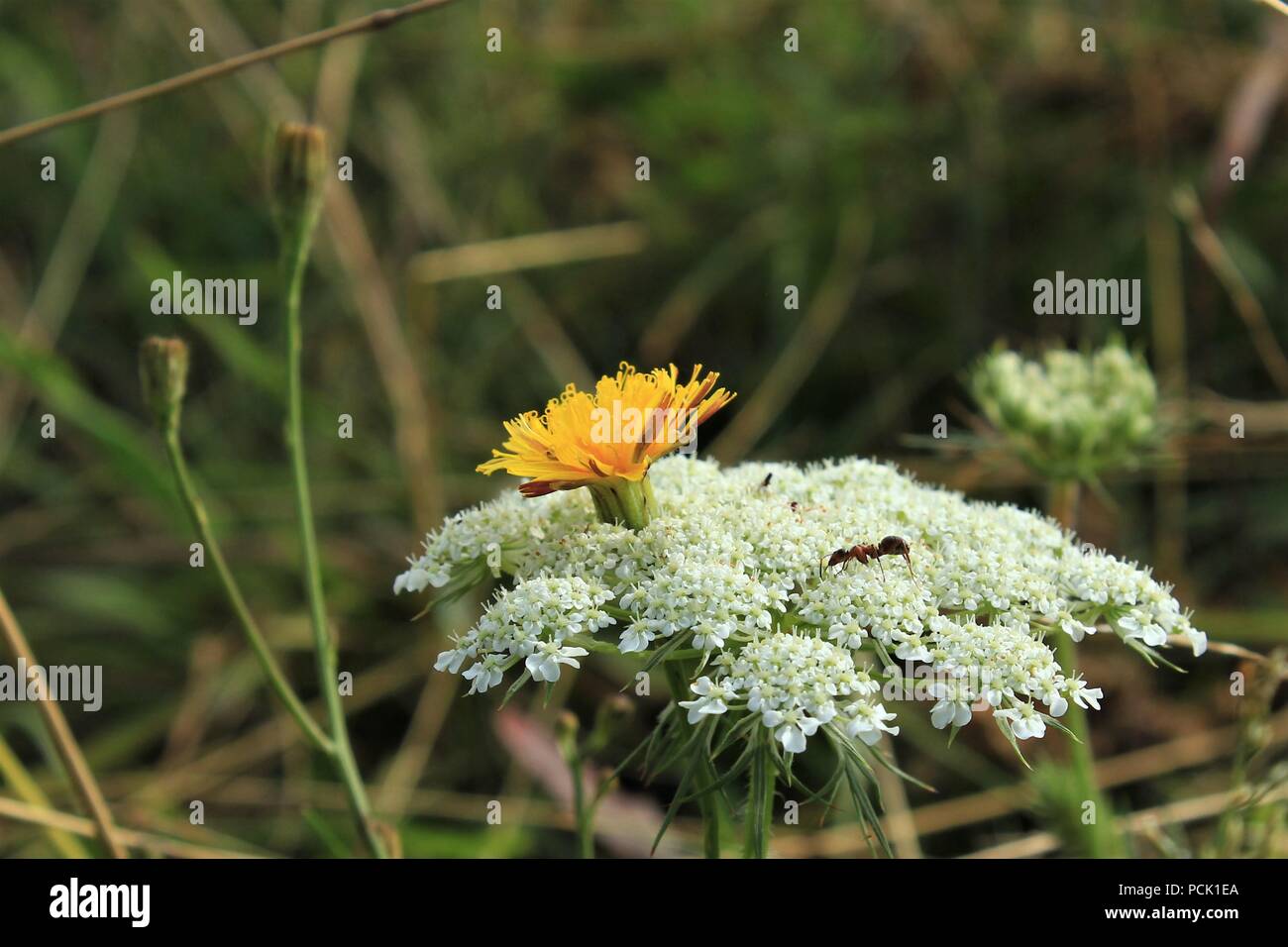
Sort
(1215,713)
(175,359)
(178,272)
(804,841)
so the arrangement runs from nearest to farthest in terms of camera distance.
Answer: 1. (175,359)
2. (804,841)
3. (1215,713)
4. (178,272)

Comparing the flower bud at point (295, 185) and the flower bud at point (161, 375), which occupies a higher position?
the flower bud at point (295, 185)

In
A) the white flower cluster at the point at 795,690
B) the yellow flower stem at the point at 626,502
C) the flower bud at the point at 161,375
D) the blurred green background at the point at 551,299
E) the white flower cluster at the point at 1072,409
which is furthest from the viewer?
the blurred green background at the point at 551,299

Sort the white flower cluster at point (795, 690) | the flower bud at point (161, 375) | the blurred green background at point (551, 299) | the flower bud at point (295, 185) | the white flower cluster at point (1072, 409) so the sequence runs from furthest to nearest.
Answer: the blurred green background at point (551, 299), the white flower cluster at point (1072, 409), the flower bud at point (295, 185), the flower bud at point (161, 375), the white flower cluster at point (795, 690)

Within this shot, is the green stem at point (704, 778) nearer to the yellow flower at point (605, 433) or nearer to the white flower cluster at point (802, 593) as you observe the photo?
the white flower cluster at point (802, 593)

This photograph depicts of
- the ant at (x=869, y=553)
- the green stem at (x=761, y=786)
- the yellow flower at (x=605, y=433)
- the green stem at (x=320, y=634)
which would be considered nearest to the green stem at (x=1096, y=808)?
the ant at (x=869, y=553)
